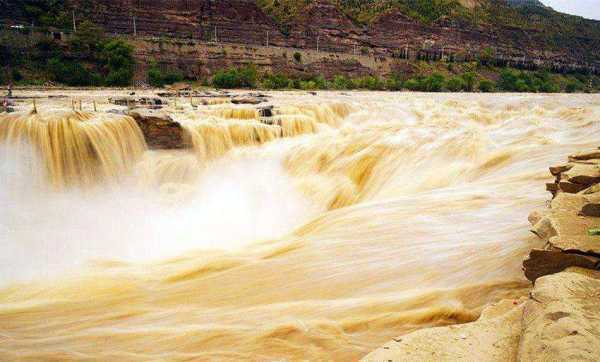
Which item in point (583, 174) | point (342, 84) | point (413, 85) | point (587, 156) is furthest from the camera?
point (413, 85)

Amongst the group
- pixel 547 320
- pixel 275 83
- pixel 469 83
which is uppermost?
pixel 469 83

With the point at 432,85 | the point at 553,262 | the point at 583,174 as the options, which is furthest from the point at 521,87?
the point at 553,262

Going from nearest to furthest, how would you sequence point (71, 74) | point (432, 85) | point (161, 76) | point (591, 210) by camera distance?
1. point (591, 210)
2. point (71, 74)
3. point (161, 76)
4. point (432, 85)

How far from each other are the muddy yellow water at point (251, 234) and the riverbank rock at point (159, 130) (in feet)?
0.88

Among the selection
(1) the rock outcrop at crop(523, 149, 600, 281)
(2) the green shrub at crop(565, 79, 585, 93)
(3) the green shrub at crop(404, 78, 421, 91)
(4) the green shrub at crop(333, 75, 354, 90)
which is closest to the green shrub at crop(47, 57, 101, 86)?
(4) the green shrub at crop(333, 75, 354, 90)

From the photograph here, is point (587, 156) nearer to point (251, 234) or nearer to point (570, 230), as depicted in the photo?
point (570, 230)

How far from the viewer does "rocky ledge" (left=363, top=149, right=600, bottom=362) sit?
2.06 metres

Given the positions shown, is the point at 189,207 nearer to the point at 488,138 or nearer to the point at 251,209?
the point at 251,209

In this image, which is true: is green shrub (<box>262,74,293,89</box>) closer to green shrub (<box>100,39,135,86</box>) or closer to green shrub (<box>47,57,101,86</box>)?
green shrub (<box>100,39,135,86</box>)

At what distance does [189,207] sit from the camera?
970 centimetres

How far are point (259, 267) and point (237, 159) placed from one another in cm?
777

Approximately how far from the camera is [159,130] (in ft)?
38.8

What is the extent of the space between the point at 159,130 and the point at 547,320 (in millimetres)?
11124

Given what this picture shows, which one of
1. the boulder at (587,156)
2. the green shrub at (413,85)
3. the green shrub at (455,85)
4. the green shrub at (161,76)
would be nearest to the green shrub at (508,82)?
the green shrub at (455,85)
